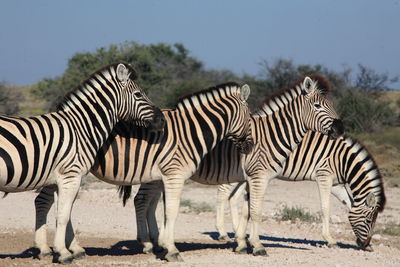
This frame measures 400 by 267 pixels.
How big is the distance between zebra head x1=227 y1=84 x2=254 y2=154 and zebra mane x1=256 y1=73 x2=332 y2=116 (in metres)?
0.95

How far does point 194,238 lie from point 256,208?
7.20 ft

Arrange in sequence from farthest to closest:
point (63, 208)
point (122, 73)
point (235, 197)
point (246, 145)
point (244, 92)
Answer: point (235, 197)
point (246, 145)
point (244, 92)
point (122, 73)
point (63, 208)

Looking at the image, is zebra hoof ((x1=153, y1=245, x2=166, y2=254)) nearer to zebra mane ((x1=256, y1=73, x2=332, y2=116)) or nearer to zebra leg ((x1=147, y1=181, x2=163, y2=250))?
zebra leg ((x1=147, y1=181, x2=163, y2=250))

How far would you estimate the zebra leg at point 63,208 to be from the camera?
295 inches

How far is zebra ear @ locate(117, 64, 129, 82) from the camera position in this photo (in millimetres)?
8055

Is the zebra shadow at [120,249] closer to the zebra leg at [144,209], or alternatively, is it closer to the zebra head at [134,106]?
the zebra leg at [144,209]

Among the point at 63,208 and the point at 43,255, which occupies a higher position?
the point at 63,208

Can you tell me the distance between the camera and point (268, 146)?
930cm

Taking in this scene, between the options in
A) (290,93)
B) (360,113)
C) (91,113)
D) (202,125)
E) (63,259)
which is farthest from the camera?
(360,113)

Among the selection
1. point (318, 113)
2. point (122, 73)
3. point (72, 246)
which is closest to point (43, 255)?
point (72, 246)

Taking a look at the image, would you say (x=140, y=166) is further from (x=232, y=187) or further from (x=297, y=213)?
(x=297, y=213)

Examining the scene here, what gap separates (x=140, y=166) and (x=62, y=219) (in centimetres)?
122

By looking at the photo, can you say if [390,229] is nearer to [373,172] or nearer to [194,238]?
[373,172]

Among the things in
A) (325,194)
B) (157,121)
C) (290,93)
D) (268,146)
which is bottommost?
(325,194)
